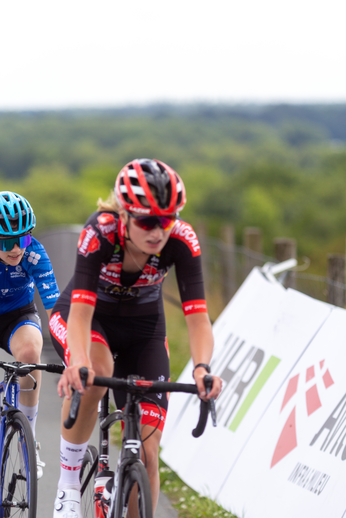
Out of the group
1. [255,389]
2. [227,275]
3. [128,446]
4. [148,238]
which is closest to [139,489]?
[128,446]

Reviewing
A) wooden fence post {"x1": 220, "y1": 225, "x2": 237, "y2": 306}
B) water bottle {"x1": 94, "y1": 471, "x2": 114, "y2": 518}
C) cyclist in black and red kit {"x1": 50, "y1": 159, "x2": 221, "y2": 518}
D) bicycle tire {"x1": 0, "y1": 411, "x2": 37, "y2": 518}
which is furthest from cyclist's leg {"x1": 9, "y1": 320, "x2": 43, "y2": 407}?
wooden fence post {"x1": 220, "y1": 225, "x2": 237, "y2": 306}

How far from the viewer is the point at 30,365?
146 inches

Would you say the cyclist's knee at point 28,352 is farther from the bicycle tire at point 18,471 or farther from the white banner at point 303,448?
the white banner at point 303,448

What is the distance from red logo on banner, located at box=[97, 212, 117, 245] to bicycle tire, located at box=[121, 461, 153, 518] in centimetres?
103

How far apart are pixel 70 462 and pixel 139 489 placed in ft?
2.14

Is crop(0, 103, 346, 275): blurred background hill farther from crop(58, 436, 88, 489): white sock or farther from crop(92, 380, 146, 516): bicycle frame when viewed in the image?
crop(92, 380, 146, 516): bicycle frame

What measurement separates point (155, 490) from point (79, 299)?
1.04m

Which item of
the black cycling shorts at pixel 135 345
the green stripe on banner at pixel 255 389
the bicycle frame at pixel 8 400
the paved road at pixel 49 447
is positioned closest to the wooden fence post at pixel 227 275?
the paved road at pixel 49 447

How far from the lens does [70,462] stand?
331 cm

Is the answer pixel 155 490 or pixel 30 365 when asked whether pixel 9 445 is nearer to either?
pixel 30 365

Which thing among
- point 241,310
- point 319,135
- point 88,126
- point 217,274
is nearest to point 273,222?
point 217,274

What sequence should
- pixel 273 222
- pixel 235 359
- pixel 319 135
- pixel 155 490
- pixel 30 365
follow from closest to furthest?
pixel 155 490
pixel 30 365
pixel 235 359
pixel 273 222
pixel 319 135

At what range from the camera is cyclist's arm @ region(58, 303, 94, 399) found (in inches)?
110

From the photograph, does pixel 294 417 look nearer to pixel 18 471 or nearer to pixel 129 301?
pixel 129 301
